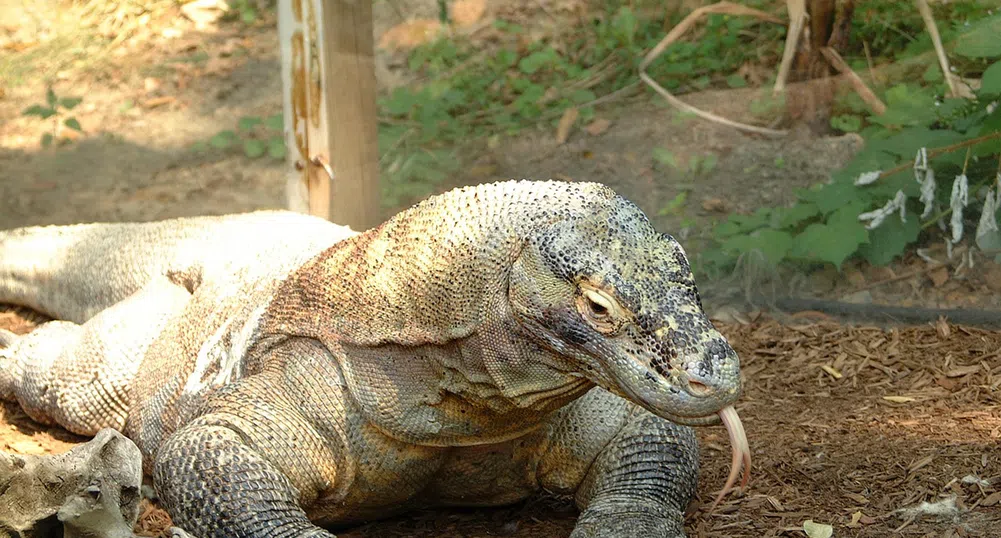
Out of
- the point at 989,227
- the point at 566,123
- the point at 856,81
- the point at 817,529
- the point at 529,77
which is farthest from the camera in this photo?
the point at 529,77

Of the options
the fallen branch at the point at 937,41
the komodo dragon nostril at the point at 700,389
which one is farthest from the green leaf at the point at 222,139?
the komodo dragon nostril at the point at 700,389

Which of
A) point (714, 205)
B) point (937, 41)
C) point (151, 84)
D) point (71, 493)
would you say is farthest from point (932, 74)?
point (151, 84)

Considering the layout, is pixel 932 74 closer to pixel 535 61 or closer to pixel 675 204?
pixel 675 204

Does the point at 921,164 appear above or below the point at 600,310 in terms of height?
below

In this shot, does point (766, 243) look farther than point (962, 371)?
Yes

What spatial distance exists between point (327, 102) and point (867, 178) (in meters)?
2.56

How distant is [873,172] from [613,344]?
3.13m

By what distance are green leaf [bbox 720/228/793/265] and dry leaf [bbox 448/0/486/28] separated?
2890 millimetres

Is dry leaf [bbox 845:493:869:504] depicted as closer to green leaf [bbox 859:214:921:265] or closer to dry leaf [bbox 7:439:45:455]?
green leaf [bbox 859:214:921:265]

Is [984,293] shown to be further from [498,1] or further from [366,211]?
[498,1]

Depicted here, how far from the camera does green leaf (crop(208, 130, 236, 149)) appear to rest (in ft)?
25.8

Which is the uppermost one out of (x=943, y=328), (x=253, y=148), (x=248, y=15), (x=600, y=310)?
(x=600, y=310)

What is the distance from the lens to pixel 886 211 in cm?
509

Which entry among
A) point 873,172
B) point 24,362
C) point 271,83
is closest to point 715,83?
point 873,172
